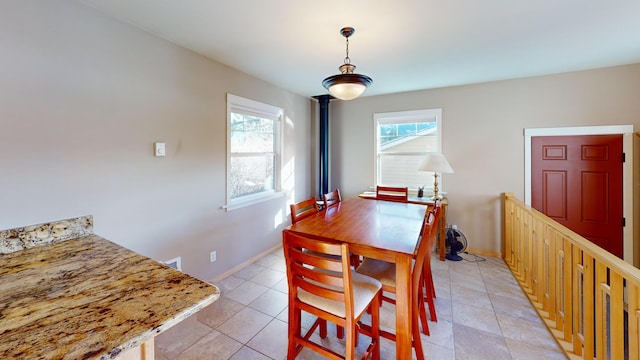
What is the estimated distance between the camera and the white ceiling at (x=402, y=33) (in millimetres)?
1836

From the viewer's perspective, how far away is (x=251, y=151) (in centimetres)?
339

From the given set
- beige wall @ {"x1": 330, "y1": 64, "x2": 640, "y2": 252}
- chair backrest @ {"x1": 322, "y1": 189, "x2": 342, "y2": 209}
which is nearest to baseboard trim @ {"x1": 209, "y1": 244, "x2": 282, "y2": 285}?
chair backrest @ {"x1": 322, "y1": 189, "x2": 342, "y2": 209}

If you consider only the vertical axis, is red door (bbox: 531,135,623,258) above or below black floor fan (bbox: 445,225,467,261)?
above

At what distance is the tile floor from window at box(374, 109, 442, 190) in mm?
1685

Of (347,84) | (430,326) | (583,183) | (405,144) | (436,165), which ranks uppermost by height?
(347,84)

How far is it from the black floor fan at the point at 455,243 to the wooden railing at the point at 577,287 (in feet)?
2.16

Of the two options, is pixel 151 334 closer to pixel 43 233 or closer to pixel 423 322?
pixel 43 233

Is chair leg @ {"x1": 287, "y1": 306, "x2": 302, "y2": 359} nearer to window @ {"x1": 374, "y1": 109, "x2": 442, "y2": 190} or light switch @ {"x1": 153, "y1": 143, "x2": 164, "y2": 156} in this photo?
light switch @ {"x1": 153, "y1": 143, "x2": 164, "y2": 156}

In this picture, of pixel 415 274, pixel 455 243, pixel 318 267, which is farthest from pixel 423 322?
pixel 455 243

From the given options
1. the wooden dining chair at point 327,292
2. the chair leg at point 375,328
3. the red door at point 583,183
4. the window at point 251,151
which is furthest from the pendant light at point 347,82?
the red door at point 583,183

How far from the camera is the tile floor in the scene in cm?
180

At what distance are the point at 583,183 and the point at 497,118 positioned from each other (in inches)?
48.7

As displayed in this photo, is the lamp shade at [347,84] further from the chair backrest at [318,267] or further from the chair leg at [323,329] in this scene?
the chair leg at [323,329]

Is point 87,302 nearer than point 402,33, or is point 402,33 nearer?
point 87,302
